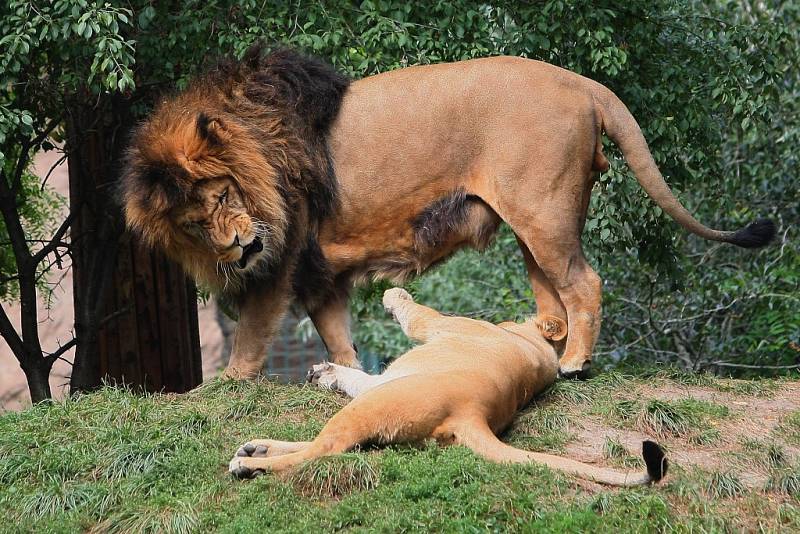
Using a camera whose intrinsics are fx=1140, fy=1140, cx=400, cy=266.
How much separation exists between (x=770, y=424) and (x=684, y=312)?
465cm

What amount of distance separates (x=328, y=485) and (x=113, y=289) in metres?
4.04

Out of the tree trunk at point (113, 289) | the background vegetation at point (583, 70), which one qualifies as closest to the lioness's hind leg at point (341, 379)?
the background vegetation at point (583, 70)

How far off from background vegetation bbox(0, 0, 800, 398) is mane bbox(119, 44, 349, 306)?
310 millimetres

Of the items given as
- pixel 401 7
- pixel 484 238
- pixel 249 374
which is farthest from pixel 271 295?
pixel 401 7

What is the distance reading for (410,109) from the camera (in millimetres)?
6090

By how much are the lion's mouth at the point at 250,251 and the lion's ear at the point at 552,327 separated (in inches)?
60.4

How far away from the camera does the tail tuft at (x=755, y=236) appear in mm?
5852

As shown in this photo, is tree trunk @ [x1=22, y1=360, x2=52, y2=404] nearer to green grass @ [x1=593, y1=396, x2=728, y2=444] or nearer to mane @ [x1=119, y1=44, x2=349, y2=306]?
mane @ [x1=119, y1=44, x2=349, y2=306]

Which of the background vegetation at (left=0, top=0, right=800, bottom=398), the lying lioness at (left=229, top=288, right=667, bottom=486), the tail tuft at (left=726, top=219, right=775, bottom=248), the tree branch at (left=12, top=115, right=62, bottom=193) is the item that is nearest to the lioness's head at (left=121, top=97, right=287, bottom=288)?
the background vegetation at (left=0, top=0, right=800, bottom=398)

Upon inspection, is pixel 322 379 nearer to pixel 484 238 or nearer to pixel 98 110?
pixel 484 238

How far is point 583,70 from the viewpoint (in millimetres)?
7160

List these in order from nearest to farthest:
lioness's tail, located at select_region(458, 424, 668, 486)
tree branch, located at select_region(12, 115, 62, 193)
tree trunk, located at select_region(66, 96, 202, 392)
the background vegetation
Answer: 1. lioness's tail, located at select_region(458, 424, 668, 486)
2. the background vegetation
3. tree branch, located at select_region(12, 115, 62, 193)
4. tree trunk, located at select_region(66, 96, 202, 392)

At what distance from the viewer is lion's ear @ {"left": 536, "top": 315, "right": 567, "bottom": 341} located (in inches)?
237

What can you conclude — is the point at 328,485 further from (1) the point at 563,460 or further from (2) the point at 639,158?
(2) the point at 639,158
